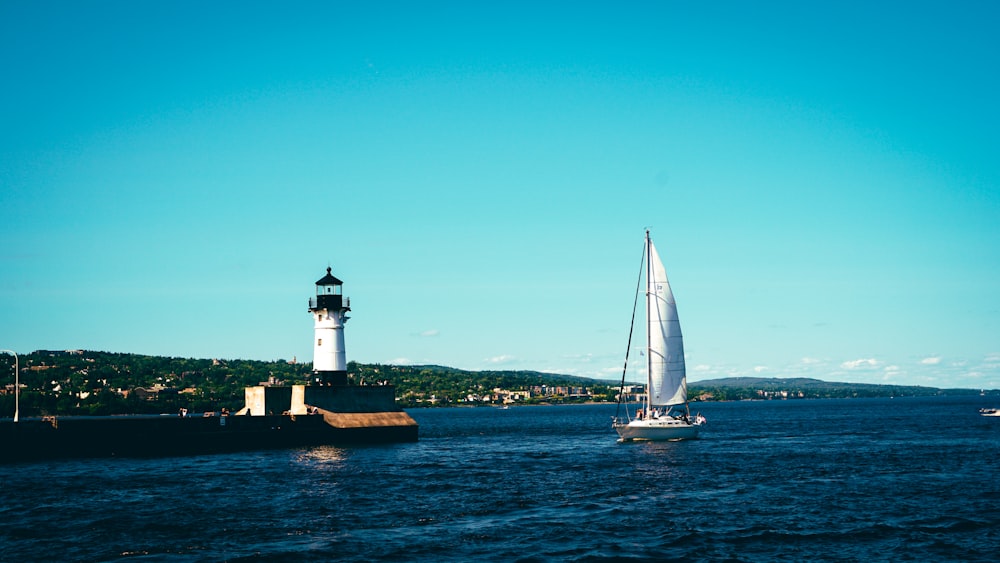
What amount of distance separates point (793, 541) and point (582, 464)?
84.6 feet

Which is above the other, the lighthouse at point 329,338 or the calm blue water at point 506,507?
the lighthouse at point 329,338

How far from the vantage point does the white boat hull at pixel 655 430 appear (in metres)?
68.9

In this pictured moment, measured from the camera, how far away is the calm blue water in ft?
92.0

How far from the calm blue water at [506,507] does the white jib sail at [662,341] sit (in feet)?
33.6

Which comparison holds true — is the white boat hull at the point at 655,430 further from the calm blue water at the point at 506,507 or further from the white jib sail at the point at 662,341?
the calm blue water at the point at 506,507

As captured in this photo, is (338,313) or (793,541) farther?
(338,313)

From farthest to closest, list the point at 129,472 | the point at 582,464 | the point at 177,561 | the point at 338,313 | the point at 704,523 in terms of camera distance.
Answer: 1. the point at 338,313
2. the point at 582,464
3. the point at 129,472
4. the point at 704,523
5. the point at 177,561

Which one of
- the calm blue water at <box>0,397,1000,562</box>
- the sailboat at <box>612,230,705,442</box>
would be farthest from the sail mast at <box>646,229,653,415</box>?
the calm blue water at <box>0,397,1000,562</box>

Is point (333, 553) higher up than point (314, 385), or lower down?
lower down

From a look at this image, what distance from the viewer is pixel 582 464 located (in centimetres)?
5462

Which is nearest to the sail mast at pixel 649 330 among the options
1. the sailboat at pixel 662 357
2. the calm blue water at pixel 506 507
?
the sailboat at pixel 662 357

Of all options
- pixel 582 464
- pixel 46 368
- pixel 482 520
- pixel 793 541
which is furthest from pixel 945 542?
pixel 46 368

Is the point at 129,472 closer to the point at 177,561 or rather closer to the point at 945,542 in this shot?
the point at 177,561

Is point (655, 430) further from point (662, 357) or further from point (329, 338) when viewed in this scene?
point (329, 338)
